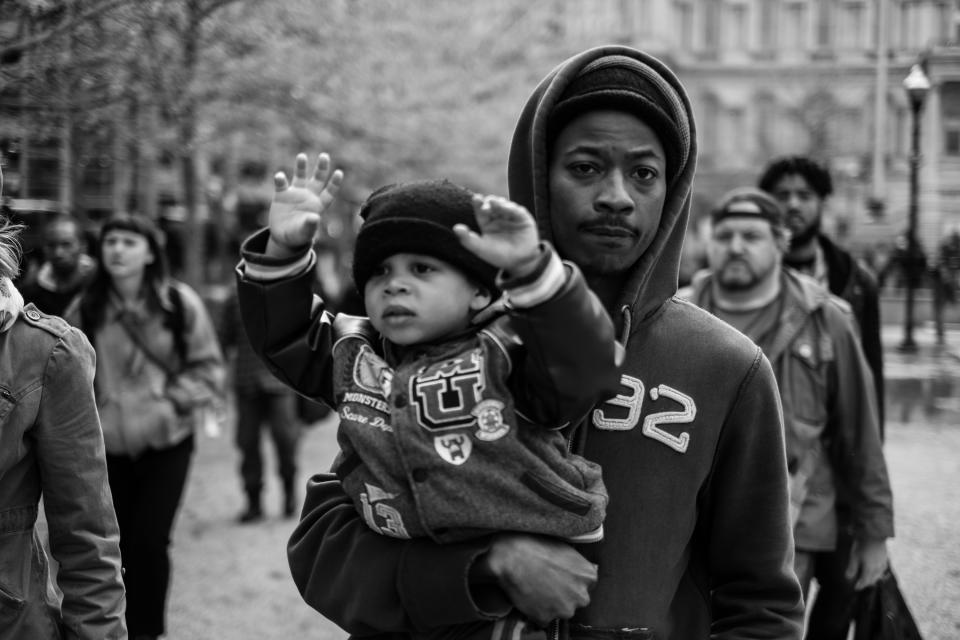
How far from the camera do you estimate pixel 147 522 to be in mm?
5273

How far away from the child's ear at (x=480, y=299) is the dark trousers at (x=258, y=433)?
6.49m

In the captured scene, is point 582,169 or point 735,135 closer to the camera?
point 582,169

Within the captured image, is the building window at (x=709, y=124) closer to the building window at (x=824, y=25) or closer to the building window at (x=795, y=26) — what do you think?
the building window at (x=795, y=26)

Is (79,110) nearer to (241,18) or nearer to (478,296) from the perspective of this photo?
(241,18)

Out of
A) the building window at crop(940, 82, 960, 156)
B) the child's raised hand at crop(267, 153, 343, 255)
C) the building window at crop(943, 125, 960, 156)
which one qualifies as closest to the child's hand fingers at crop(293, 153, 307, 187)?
the child's raised hand at crop(267, 153, 343, 255)

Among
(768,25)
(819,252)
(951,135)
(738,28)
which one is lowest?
(951,135)

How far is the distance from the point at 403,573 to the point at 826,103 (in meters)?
39.8

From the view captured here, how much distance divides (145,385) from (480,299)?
3.91 m

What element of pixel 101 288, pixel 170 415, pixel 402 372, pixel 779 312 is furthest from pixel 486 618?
pixel 101 288

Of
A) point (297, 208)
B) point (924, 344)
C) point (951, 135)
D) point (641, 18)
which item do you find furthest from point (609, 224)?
point (641, 18)

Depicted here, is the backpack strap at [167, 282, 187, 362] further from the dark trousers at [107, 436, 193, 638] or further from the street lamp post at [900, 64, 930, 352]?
the street lamp post at [900, 64, 930, 352]

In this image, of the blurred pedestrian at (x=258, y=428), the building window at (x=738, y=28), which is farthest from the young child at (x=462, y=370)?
the building window at (x=738, y=28)

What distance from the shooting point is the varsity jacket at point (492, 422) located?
189 centimetres

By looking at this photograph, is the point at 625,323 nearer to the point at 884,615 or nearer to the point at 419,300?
the point at 419,300
